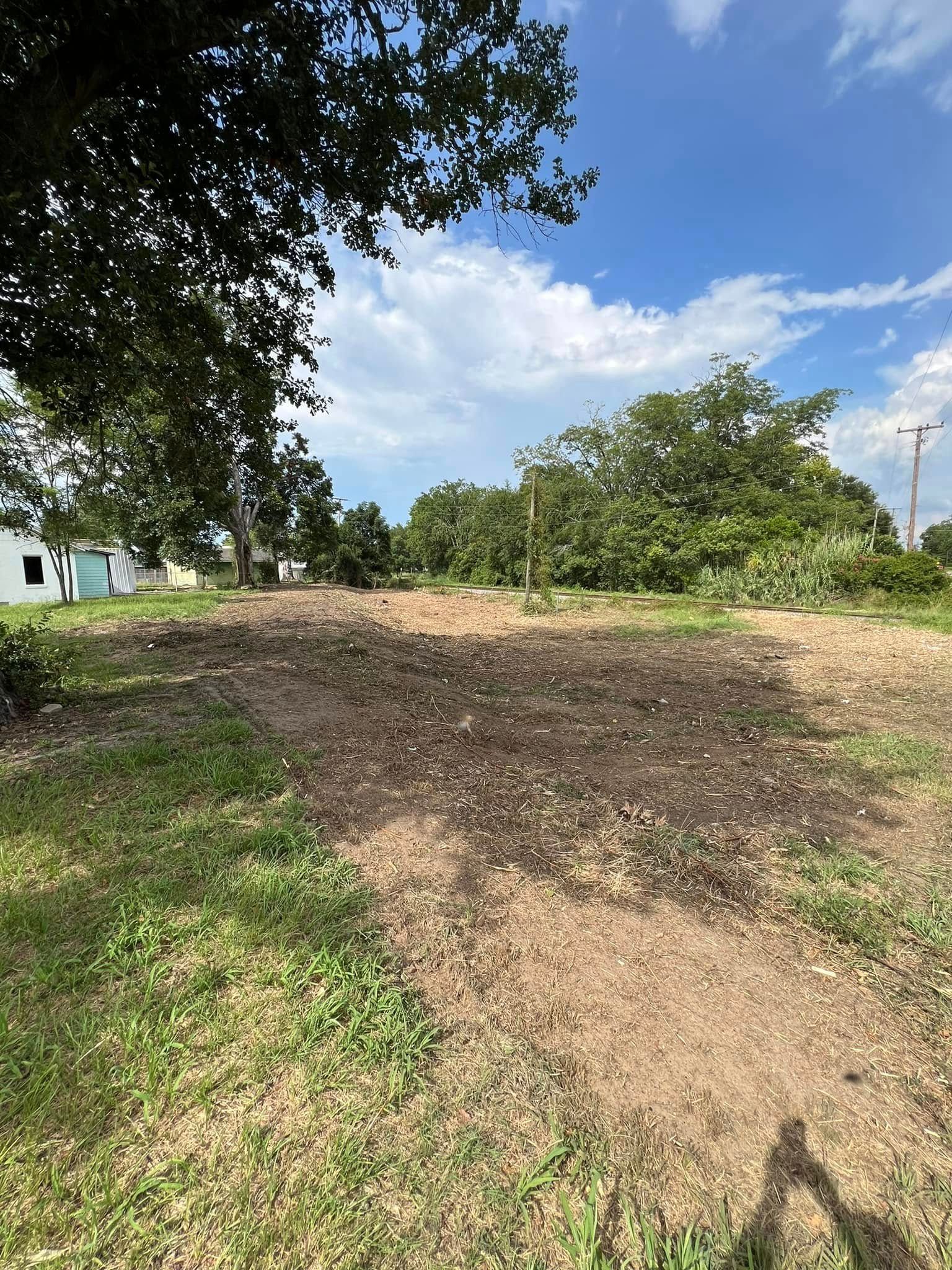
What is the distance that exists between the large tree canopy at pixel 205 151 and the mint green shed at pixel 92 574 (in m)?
22.9

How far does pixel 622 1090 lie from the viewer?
1.37m

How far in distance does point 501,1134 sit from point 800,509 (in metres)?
33.3

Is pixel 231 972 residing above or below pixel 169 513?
below

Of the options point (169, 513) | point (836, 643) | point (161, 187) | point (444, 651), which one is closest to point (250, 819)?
point (161, 187)

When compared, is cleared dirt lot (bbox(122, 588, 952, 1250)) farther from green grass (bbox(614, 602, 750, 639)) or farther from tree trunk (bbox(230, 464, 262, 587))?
tree trunk (bbox(230, 464, 262, 587))

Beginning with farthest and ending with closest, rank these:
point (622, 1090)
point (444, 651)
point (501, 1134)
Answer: point (444, 651) < point (622, 1090) < point (501, 1134)

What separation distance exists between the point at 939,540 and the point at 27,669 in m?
89.9

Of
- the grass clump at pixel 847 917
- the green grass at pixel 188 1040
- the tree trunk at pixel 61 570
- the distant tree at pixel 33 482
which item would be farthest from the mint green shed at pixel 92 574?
the grass clump at pixel 847 917

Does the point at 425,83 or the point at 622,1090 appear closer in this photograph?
the point at 622,1090

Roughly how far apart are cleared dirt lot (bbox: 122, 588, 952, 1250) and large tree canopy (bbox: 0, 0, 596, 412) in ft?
10.2

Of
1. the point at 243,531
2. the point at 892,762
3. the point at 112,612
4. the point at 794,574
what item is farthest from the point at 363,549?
the point at 892,762

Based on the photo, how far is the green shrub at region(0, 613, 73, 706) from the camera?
420cm

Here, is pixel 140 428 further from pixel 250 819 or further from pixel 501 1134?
pixel 501 1134

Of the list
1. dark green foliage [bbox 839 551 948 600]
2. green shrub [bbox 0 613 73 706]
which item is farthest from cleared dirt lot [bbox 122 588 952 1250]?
dark green foliage [bbox 839 551 948 600]
